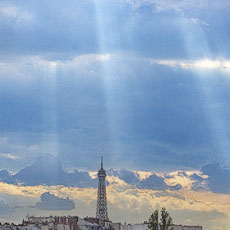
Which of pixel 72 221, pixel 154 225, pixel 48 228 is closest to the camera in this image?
pixel 154 225

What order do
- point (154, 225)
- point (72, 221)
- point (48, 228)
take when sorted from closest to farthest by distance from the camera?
point (154, 225)
point (48, 228)
point (72, 221)

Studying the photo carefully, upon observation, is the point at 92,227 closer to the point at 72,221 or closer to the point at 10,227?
the point at 72,221

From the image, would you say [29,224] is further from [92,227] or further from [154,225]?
[154,225]

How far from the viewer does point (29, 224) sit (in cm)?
18450

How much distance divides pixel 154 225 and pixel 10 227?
122 ft

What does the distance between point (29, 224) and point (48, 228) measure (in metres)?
10.3

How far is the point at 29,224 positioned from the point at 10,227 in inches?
304

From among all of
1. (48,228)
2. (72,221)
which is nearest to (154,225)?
(48,228)

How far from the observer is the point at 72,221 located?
192000 millimetres

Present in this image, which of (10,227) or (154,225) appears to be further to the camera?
(10,227)

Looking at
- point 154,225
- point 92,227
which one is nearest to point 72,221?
point 92,227

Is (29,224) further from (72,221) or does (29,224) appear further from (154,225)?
(154,225)

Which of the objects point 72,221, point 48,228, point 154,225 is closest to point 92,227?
point 72,221

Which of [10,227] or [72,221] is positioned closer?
[10,227]
